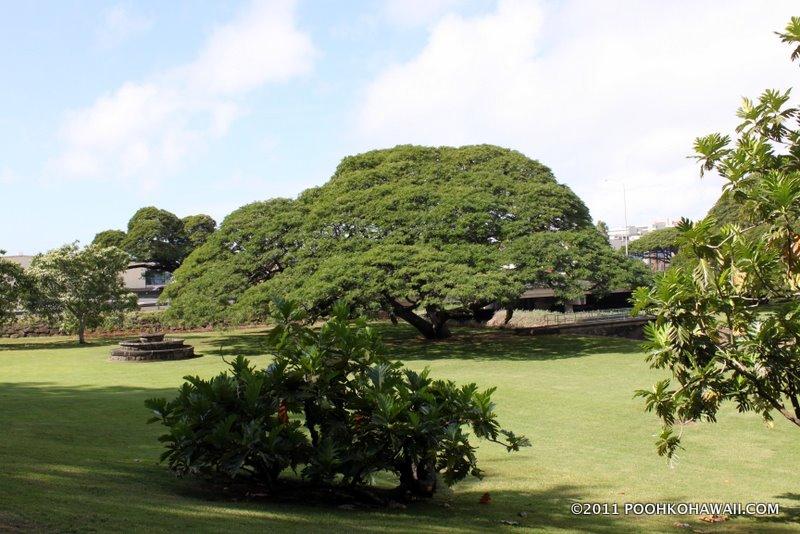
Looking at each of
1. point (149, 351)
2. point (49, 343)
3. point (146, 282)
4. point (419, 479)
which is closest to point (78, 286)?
point (49, 343)

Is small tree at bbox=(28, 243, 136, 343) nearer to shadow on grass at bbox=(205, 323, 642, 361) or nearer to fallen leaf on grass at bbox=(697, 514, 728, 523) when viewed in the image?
shadow on grass at bbox=(205, 323, 642, 361)

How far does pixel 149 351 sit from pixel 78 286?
936cm

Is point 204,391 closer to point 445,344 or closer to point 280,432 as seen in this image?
point 280,432

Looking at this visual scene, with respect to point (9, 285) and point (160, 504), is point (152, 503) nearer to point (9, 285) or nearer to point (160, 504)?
point (160, 504)

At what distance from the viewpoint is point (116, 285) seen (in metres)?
29.9

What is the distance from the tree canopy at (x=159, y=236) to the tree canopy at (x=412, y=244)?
25.8m

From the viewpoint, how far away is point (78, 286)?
2866cm

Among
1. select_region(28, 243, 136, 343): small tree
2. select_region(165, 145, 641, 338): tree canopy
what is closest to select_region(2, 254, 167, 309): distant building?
select_region(28, 243, 136, 343): small tree

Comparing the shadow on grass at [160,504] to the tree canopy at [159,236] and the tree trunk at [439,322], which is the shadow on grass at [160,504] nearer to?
the tree trunk at [439,322]

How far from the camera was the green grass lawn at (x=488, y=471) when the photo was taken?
5035 millimetres

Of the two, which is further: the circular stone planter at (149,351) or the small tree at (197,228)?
the small tree at (197,228)

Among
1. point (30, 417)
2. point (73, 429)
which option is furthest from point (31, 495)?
point (30, 417)

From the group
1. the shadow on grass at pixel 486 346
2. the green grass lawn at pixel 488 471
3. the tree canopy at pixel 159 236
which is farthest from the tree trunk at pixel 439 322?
the tree canopy at pixel 159 236

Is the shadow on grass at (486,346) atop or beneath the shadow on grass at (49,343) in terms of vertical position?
beneath
